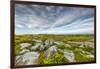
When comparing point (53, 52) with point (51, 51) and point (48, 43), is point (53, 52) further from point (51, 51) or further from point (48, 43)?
point (48, 43)

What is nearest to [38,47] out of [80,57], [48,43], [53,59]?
[48,43]

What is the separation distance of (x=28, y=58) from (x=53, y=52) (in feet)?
1.14

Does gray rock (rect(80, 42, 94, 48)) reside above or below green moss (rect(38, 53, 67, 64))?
above

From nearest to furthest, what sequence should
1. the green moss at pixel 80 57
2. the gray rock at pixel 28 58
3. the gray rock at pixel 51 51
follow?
the gray rock at pixel 28 58, the gray rock at pixel 51 51, the green moss at pixel 80 57

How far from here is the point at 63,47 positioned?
2.50m

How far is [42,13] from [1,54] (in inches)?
29.3

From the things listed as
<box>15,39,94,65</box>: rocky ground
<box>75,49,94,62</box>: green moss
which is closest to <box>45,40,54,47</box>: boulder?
<box>15,39,94,65</box>: rocky ground

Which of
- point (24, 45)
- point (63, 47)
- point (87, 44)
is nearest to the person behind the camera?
point (24, 45)

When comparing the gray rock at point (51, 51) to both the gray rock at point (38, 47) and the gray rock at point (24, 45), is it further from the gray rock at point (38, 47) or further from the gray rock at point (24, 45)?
the gray rock at point (24, 45)

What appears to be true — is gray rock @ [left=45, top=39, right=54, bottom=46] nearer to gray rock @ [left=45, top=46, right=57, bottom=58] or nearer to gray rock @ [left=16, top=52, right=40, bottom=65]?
gray rock @ [left=45, top=46, right=57, bottom=58]

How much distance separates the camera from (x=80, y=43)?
2576mm

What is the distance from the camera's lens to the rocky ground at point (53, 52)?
7.71ft

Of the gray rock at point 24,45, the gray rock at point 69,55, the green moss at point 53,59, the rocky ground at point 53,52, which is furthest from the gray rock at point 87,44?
the gray rock at point 24,45

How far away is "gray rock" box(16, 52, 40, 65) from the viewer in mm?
2322
